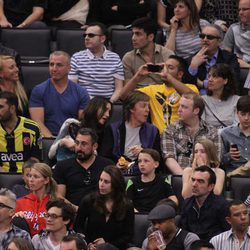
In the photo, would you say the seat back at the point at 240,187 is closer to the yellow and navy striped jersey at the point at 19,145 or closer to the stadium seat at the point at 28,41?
the yellow and navy striped jersey at the point at 19,145

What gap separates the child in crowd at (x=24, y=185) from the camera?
40.9ft

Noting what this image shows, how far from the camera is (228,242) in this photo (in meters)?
12.0

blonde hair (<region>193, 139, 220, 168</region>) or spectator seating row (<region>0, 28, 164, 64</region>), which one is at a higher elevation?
spectator seating row (<region>0, 28, 164, 64</region>)

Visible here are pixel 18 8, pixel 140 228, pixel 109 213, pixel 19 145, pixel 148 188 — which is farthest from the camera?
pixel 18 8

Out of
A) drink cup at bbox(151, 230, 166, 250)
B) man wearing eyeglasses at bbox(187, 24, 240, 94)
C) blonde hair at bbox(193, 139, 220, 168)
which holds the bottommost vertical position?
drink cup at bbox(151, 230, 166, 250)

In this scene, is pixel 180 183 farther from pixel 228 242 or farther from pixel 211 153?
pixel 228 242

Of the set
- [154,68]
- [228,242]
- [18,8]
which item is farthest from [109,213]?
[18,8]

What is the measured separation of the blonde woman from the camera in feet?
41.7

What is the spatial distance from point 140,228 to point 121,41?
3.88 meters

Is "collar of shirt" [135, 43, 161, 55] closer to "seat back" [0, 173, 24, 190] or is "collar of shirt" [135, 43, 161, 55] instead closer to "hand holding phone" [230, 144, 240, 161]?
"hand holding phone" [230, 144, 240, 161]

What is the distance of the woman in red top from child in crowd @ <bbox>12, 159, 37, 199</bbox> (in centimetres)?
8

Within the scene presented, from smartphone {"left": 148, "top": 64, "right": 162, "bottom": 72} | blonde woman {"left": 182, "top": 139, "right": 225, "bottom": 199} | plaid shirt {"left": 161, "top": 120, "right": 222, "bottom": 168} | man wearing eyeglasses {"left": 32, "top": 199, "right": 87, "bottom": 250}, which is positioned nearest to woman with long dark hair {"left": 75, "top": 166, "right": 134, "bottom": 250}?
man wearing eyeglasses {"left": 32, "top": 199, "right": 87, "bottom": 250}

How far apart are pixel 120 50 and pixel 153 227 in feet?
13.9

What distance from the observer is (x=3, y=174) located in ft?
42.2
